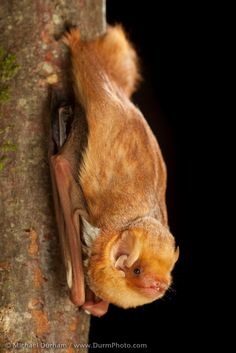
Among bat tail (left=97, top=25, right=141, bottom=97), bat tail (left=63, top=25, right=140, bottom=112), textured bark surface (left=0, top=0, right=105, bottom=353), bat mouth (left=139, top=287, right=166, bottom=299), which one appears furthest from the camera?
bat tail (left=97, top=25, right=141, bottom=97)

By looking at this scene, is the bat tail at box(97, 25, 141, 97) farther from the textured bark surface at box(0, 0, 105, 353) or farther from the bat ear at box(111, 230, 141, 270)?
the bat ear at box(111, 230, 141, 270)

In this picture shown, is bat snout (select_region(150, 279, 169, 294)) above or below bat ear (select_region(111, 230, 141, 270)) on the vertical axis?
below

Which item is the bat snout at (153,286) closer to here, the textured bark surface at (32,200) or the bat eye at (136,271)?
the bat eye at (136,271)

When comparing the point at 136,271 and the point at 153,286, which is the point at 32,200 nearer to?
the point at 136,271

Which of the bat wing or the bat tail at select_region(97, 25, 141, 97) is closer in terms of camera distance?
the bat wing

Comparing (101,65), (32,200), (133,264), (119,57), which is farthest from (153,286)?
(119,57)

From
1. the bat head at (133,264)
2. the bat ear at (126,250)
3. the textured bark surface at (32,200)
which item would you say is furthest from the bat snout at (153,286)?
the textured bark surface at (32,200)

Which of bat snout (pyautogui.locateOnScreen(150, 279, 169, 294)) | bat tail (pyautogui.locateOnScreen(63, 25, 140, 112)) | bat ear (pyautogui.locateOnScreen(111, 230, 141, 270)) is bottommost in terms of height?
bat snout (pyautogui.locateOnScreen(150, 279, 169, 294))

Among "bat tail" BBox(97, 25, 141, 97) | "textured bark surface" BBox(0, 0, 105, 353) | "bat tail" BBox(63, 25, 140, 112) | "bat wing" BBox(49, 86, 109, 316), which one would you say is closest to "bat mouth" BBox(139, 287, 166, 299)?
"bat wing" BBox(49, 86, 109, 316)
